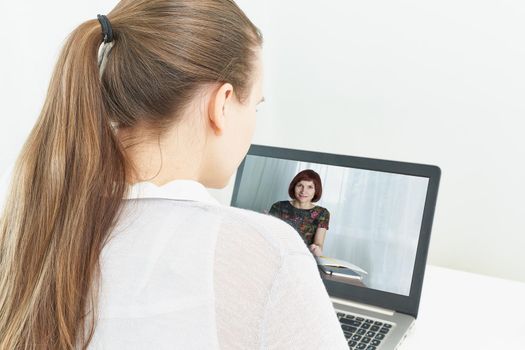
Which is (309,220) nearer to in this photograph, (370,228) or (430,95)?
(370,228)

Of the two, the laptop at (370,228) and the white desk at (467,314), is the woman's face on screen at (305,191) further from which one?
the white desk at (467,314)

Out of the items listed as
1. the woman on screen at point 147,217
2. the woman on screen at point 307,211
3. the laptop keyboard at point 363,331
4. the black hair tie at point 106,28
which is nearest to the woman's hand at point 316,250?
the woman on screen at point 307,211

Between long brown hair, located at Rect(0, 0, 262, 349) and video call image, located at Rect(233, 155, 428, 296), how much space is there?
1.67ft

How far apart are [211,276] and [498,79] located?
3.60 feet

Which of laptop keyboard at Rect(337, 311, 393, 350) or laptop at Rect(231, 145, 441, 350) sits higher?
laptop at Rect(231, 145, 441, 350)

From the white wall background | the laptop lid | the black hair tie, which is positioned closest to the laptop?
the laptop lid

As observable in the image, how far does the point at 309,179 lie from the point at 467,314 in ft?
1.22

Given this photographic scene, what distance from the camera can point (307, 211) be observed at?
113 cm

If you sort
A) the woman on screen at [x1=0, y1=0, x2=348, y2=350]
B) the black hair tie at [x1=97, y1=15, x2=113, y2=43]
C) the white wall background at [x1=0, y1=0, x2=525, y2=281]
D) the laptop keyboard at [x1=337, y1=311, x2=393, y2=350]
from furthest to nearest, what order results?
the white wall background at [x1=0, y1=0, x2=525, y2=281], the laptop keyboard at [x1=337, y1=311, x2=393, y2=350], the black hair tie at [x1=97, y1=15, x2=113, y2=43], the woman on screen at [x1=0, y1=0, x2=348, y2=350]

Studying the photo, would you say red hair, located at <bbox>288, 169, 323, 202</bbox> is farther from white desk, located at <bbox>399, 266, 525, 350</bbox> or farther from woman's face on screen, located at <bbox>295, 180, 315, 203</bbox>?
white desk, located at <bbox>399, 266, 525, 350</bbox>

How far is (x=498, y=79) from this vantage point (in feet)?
4.56

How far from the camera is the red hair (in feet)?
3.72

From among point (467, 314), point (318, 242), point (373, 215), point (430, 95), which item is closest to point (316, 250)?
point (318, 242)

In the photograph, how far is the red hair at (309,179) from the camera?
44.6 inches
